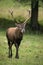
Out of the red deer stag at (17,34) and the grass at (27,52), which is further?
the grass at (27,52)

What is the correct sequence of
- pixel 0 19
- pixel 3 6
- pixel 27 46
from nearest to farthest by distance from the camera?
pixel 27 46 → pixel 0 19 → pixel 3 6

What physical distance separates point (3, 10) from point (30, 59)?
2091 cm

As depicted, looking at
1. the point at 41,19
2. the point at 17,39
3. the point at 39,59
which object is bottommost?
the point at 41,19

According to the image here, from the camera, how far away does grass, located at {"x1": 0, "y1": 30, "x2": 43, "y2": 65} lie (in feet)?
47.9

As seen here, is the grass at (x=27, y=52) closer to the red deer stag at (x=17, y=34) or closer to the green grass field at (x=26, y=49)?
the green grass field at (x=26, y=49)

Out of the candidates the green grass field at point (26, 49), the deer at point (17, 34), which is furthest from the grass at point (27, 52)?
the deer at point (17, 34)

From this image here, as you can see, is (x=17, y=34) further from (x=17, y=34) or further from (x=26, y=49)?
(x=26, y=49)

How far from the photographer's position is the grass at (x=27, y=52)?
14594 millimetres

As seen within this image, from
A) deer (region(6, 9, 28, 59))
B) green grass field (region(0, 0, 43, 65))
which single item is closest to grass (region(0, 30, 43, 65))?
green grass field (region(0, 0, 43, 65))

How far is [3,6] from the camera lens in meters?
38.1

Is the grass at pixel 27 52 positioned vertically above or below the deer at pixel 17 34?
below

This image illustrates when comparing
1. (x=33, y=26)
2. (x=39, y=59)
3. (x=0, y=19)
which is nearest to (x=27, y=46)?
(x=39, y=59)

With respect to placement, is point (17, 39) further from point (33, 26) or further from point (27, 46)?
point (33, 26)

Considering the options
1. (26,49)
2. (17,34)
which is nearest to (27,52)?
(26,49)
